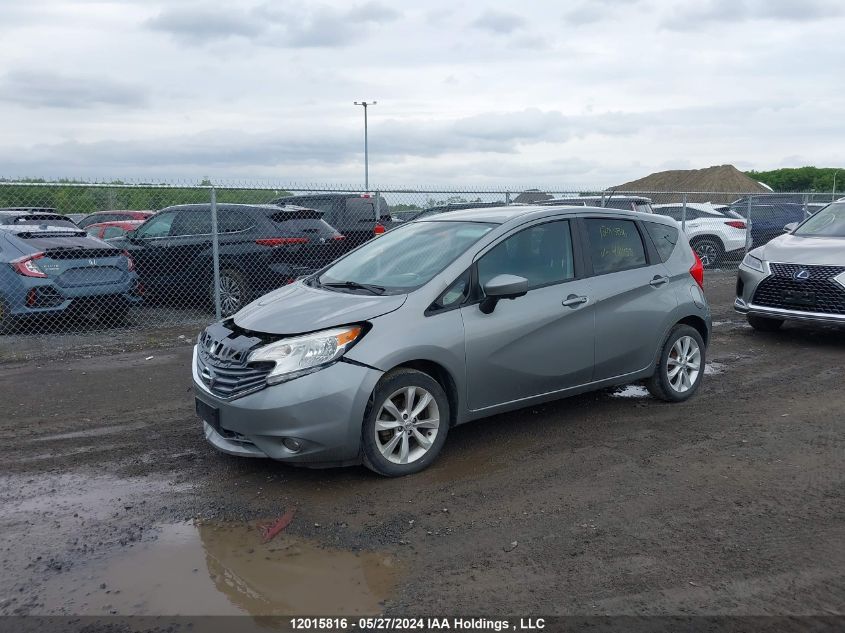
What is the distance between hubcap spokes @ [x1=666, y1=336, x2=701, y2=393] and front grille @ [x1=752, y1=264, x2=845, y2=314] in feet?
9.93

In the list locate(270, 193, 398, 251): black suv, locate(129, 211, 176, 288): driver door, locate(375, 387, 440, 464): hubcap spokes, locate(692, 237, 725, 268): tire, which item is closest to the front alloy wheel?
locate(129, 211, 176, 288): driver door

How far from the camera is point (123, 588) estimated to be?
3678mm

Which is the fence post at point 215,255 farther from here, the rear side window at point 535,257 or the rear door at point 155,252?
the rear side window at point 535,257

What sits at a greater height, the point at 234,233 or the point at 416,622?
the point at 234,233

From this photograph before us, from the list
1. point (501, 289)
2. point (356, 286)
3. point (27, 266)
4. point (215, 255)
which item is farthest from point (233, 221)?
point (501, 289)

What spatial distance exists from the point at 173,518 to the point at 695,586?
2.81m

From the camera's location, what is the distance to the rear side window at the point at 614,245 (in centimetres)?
616

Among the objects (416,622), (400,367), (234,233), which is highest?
(234,233)

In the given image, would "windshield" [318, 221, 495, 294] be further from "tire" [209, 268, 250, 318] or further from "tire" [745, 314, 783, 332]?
"tire" [745, 314, 783, 332]

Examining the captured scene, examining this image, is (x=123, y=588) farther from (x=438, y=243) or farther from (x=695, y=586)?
(x=438, y=243)

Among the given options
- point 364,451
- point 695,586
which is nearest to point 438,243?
point 364,451

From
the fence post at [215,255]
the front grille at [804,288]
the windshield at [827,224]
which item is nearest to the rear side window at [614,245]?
the front grille at [804,288]

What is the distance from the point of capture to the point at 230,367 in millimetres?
4949

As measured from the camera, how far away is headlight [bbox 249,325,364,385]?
185 inches
